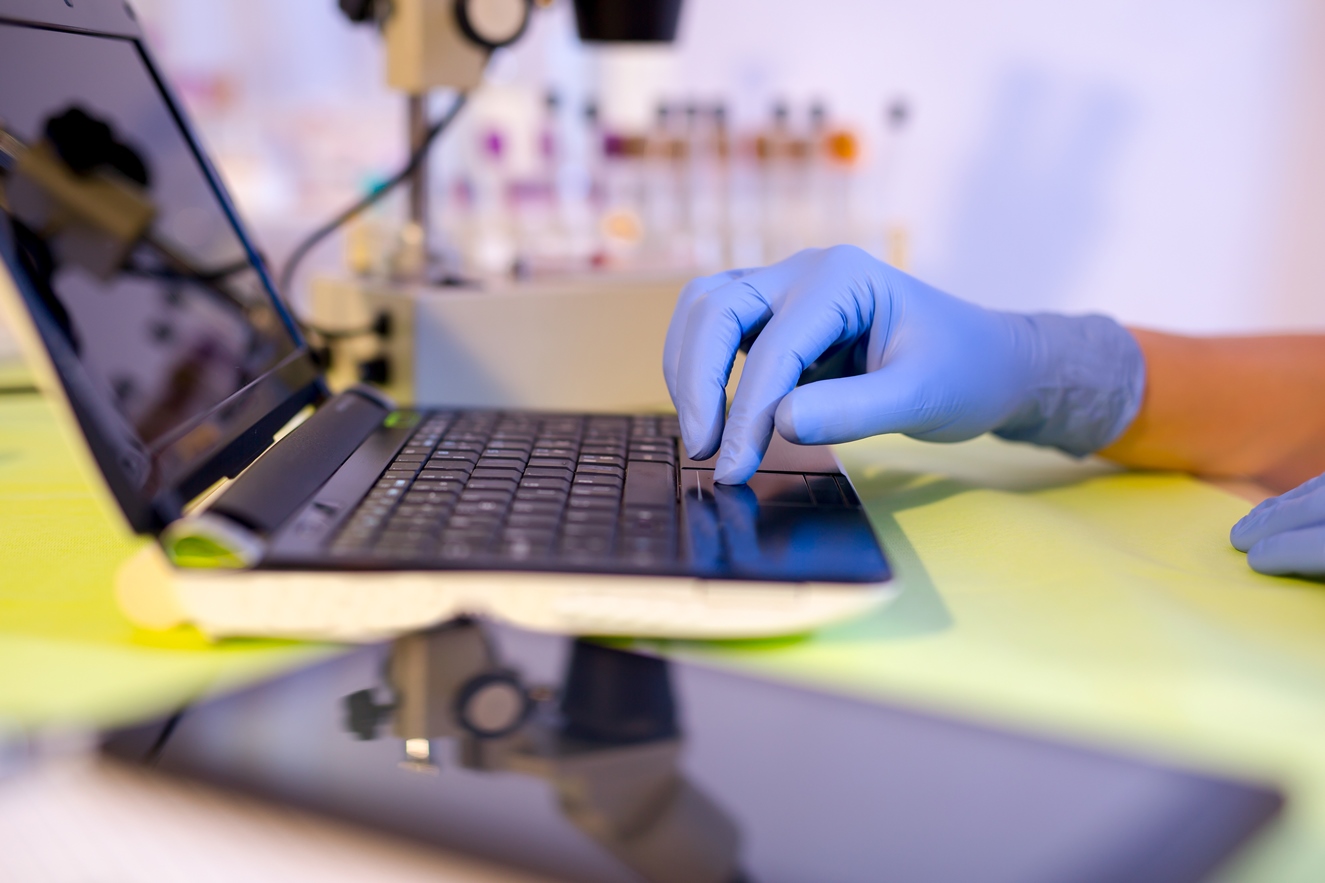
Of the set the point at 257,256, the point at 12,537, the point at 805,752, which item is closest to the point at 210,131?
the point at 257,256

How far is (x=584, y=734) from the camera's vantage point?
316 mm

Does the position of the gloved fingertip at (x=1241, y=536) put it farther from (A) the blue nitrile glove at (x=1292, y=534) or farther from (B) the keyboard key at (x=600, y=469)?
(B) the keyboard key at (x=600, y=469)

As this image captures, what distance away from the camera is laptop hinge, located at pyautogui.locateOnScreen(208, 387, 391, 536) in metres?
0.39

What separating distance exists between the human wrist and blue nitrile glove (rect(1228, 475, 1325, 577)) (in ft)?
0.54

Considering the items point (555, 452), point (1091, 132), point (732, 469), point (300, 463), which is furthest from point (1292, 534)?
point (1091, 132)

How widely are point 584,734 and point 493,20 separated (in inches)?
31.0

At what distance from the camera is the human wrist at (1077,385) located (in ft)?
2.13

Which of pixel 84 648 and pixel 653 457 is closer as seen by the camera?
pixel 84 648

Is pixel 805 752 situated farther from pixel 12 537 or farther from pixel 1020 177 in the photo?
pixel 1020 177

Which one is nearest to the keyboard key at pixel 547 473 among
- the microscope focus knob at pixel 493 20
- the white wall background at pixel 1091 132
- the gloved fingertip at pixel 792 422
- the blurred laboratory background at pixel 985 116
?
the gloved fingertip at pixel 792 422

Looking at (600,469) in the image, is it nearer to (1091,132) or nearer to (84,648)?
(84,648)

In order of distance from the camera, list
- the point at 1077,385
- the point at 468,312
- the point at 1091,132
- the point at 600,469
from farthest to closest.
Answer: the point at 1091,132 < the point at 468,312 < the point at 1077,385 < the point at 600,469

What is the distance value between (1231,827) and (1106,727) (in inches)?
2.1

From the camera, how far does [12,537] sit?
0.51 meters
